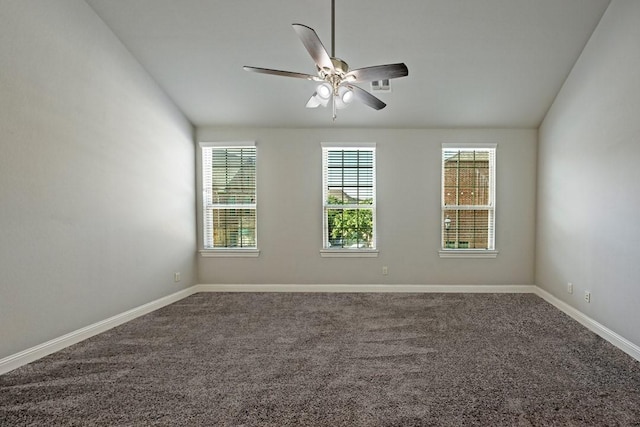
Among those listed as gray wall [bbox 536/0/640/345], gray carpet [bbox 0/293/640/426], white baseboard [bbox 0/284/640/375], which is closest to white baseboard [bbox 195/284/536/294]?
white baseboard [bbox 0/284/640/375]

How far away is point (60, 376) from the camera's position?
2322 millimetres

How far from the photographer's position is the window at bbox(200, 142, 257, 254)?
4.66 meters

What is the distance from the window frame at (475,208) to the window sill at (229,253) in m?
2.78

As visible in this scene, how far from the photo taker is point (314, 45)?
1.91 metres

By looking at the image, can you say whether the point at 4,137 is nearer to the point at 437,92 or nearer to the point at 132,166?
the point at 132,166

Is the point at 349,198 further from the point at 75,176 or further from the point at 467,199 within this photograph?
the point at 75,176

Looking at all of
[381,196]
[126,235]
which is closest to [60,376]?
[126,235]

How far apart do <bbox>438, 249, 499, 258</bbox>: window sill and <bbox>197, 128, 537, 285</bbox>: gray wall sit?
0.24 ft

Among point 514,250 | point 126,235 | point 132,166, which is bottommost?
point 514,250

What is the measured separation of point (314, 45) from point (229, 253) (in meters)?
3.46

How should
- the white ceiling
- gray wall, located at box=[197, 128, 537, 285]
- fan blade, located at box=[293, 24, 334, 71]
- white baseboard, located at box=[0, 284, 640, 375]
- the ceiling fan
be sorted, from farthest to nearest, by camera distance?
gray wall, located at box=[197, 128, 537, 285]
the white ceiling
white baseboard, located at box=[0, 284, 640, 375]
the ceiling fan
fan blade, located at box=[293, 24, 334, 71]

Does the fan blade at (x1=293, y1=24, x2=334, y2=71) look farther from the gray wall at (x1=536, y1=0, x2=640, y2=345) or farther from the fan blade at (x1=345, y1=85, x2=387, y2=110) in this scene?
the gray wall at (x1=536, y1=0, x2=640, y2=345)

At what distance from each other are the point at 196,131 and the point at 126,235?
6.29ft

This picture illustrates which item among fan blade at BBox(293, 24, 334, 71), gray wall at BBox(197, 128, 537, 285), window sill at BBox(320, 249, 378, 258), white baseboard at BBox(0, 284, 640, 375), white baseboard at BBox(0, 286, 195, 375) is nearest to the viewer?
fan blade at BBox(293, 24, 334, 71)
